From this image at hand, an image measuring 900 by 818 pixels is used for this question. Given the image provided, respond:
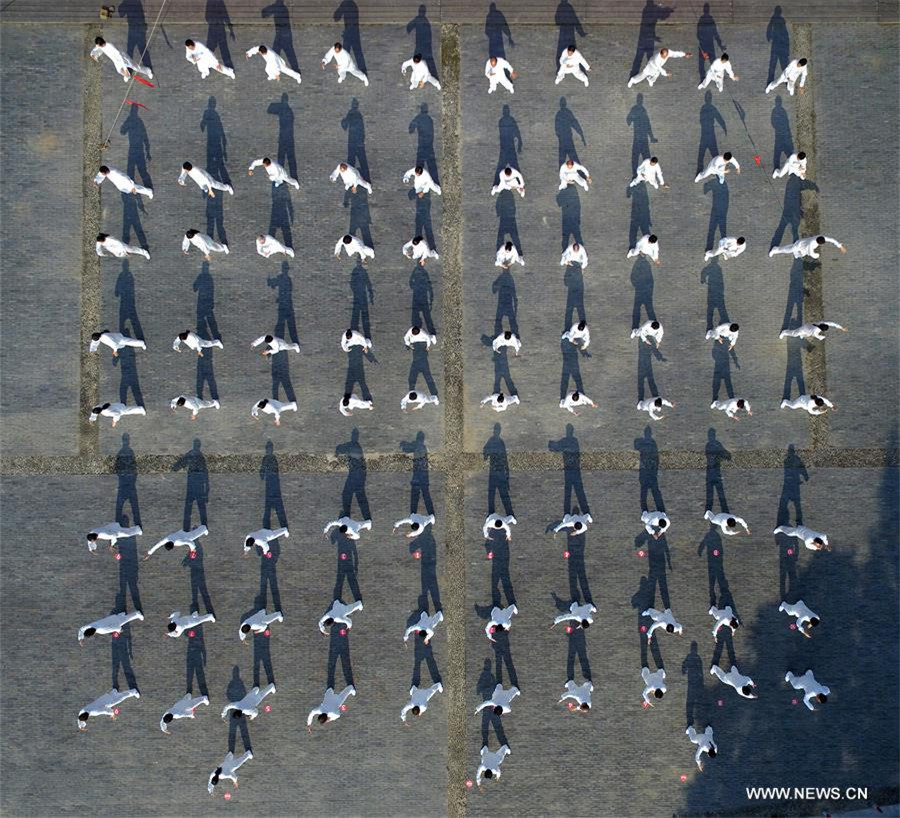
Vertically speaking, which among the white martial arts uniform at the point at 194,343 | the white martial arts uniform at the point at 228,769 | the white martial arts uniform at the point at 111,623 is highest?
the white martial arts uniform at the point at 194,343

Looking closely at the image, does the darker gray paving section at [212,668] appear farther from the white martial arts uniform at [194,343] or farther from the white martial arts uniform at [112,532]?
the white martial arts uniform at [194,343]

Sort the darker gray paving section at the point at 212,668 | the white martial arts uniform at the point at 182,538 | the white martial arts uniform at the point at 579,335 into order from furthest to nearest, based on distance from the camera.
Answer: the darker gray paving section at the point at 212,668 → the white martial arts uniform at the point at 182,538 → the white martial arts uniform at the point at 579,335

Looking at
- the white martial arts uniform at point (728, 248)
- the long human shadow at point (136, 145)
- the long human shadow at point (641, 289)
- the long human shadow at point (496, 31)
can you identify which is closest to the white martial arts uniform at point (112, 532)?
the long human shadow at point (136, 145)

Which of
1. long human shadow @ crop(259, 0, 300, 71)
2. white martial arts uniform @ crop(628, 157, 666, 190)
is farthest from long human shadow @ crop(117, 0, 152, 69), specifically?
white martial arts uniform @ crop(628, 157, 666, 190)

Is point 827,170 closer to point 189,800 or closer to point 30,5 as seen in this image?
point 30,5

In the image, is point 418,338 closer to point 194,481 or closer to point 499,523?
point 499,523

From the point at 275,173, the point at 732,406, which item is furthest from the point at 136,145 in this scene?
the point at 732,406

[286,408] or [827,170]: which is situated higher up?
[827,170]

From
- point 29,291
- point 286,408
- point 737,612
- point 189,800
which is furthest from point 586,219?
point 189,800
